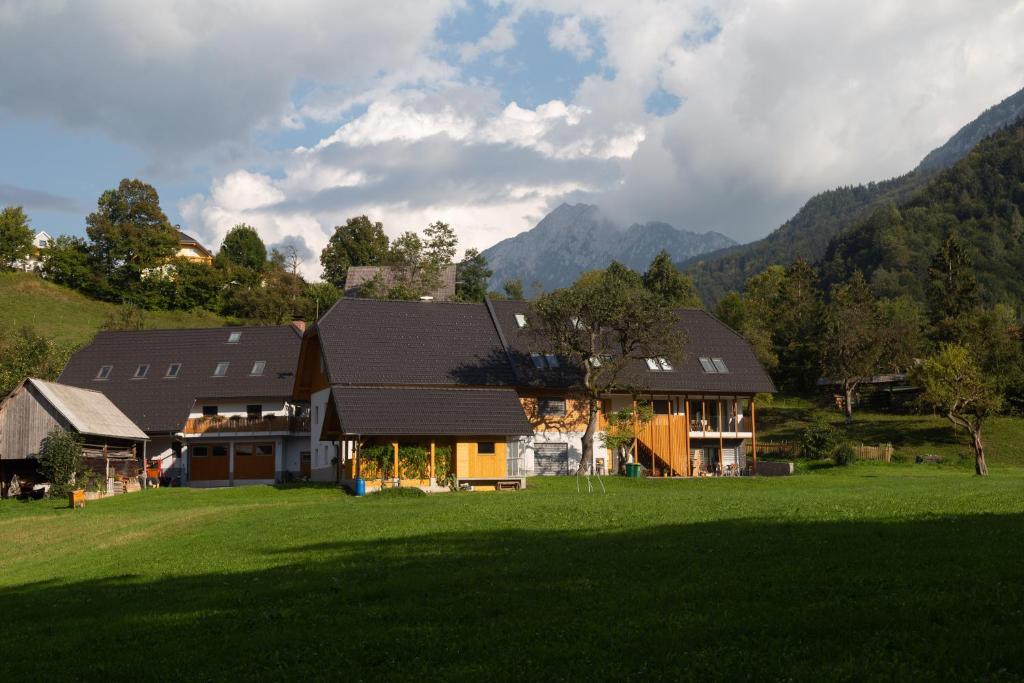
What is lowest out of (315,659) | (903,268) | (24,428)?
(315,659)

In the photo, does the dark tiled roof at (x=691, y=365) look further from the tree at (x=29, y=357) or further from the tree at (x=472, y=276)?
the tree at (x=472, y=276)

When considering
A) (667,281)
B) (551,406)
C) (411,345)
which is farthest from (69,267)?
(551,406)

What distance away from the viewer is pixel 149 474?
52.9 meters

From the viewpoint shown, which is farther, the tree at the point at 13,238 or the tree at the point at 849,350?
the tree at the point at 13,238

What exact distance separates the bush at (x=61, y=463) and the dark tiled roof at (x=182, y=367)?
11.2 metres

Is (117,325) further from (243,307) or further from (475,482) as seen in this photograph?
(475,482)

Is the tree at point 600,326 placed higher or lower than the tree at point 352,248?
lower

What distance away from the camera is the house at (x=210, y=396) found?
181ft

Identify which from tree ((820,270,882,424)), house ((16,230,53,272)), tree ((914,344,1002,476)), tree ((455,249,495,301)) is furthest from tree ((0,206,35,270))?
tree ((914,344,1002,476))

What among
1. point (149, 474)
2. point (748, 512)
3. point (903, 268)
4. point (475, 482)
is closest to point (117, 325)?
point (149, 474)

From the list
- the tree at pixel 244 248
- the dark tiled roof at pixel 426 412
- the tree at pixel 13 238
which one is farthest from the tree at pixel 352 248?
the dark tiled roof at pixel 426 412

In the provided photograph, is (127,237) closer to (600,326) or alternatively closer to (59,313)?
(59,313)

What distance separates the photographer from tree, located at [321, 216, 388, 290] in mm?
109562

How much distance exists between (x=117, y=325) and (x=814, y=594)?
7715 cm
